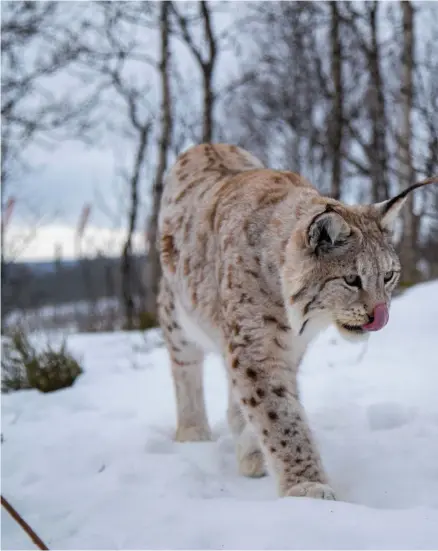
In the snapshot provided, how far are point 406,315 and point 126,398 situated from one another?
264cm

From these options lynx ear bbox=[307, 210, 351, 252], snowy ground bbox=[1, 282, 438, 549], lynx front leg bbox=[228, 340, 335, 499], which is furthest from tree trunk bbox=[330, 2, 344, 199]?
lynx ear bbox=[307, 210, 351, 252]

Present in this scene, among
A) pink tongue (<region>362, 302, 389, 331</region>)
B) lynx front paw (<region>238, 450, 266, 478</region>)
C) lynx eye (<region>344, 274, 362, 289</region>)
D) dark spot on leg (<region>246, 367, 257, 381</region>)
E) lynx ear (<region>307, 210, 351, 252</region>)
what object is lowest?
lynx front paw (<region>238, 450, 266, 478</region>)

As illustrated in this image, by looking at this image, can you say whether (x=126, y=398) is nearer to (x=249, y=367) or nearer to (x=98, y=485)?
(x=98, y=485)

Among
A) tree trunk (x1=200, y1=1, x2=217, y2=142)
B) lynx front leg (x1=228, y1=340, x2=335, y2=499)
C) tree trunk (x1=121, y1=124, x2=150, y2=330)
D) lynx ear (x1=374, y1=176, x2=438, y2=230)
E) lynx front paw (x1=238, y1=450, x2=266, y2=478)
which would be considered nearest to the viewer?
lynx front leg (x1=228, y1=340, x2=335, y2=499)

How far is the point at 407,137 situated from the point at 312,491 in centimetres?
688

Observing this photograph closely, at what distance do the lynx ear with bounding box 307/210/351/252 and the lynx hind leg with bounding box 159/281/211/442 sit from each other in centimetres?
157

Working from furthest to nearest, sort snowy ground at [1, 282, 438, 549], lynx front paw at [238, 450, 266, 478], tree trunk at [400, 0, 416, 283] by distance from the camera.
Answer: tree trunk at [400, 0, 416, 283] < lynx front paw at [238, 450, 266, 478] < snowy ground at [1, 282, 438, 549]

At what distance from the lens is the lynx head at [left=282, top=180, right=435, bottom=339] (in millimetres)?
2814

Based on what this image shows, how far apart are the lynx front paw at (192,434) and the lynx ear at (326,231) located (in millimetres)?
1768

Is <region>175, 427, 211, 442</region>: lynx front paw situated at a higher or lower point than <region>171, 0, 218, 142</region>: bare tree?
lower

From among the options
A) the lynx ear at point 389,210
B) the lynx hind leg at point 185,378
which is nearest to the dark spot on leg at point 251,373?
the lynx ear at point 389,210

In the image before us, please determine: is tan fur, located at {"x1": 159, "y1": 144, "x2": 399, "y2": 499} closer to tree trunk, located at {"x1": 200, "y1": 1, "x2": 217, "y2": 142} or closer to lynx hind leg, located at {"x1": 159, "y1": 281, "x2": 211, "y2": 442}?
lynx hind leg, located at {"x1": 159, "y1": 281, "x2": 211, "y2": 442}

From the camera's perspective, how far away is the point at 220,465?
12.2 ft

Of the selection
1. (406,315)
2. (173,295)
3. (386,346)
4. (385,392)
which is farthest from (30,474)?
(406,315)
